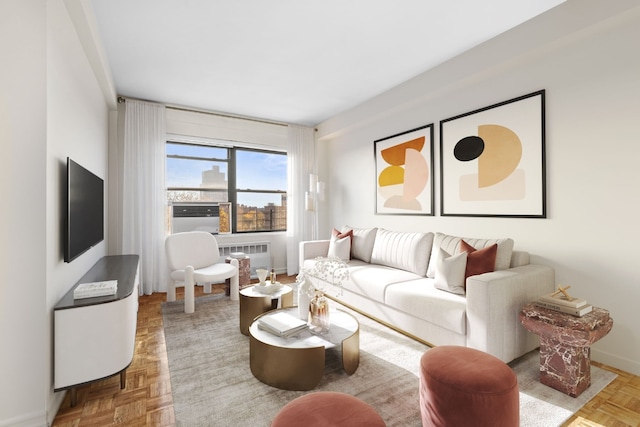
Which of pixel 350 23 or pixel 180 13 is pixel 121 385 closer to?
pixel 180 13

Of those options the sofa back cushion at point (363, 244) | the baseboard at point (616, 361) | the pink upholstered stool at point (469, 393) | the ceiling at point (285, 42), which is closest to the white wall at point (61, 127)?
the ceiling at point (285, 42)

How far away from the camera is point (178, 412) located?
6.02ft

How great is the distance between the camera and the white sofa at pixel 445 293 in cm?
223

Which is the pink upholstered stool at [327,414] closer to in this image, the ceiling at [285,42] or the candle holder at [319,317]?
the candle holder at [319,317]

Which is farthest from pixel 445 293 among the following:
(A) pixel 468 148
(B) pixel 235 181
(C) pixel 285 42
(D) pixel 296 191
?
(B) pixel 235 181

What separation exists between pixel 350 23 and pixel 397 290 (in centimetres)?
244

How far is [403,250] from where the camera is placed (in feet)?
Answer: 11.9

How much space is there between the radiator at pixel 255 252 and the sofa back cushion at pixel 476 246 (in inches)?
117

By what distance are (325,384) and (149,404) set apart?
1117mm

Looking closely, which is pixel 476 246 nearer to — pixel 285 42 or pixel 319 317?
pixel 319 317

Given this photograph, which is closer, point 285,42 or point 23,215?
point 23,215

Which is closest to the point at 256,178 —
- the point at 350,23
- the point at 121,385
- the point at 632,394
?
the point at 350,23

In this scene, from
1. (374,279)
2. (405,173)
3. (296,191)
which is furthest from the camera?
(296,191)

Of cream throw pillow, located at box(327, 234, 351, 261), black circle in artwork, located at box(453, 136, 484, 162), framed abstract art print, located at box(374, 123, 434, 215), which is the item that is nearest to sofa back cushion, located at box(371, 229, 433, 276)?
cream throw pillow, located at box(327, 234, 351, 261)
